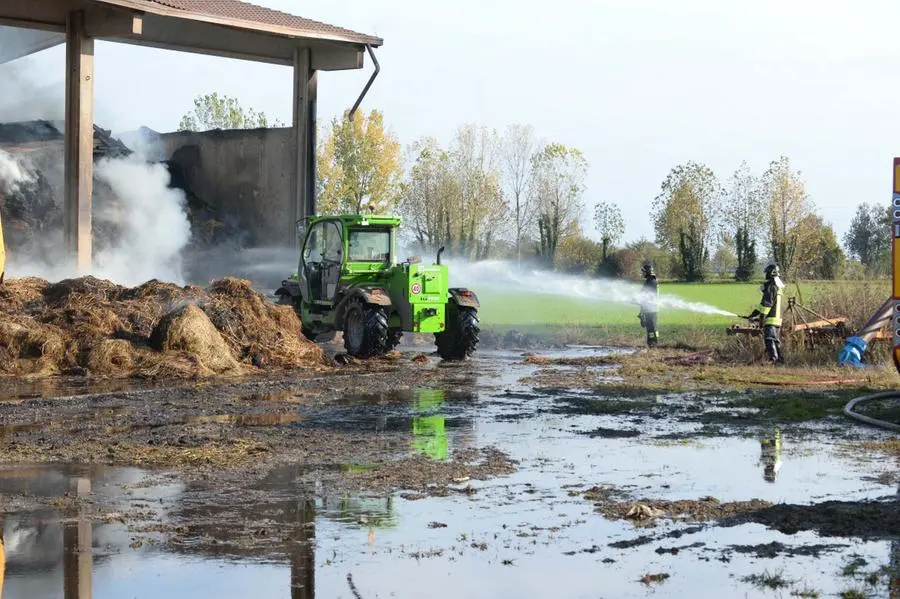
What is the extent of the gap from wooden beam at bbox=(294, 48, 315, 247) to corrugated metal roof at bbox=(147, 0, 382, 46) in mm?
904

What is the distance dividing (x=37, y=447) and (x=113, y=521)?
3.43m

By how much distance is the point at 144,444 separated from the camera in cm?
1152

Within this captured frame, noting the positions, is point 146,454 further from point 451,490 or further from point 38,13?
point 38,13

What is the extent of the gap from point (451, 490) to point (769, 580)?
3.24 m

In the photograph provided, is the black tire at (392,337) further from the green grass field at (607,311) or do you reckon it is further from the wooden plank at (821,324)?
the green grass field at (607,311)

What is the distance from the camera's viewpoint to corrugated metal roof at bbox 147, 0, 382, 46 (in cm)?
2331

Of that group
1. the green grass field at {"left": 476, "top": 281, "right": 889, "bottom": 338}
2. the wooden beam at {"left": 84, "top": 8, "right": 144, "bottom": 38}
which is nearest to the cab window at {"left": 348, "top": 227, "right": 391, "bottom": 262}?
the wooden beam at {"left": 84, "top": 8, "right": 144, "bottom": 38}

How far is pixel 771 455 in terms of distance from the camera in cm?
1145

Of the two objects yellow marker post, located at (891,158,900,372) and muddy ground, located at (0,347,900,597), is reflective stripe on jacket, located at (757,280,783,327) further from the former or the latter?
yellow marker post, located at (891,158,900,372)

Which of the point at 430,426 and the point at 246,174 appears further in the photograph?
the point at 246,174

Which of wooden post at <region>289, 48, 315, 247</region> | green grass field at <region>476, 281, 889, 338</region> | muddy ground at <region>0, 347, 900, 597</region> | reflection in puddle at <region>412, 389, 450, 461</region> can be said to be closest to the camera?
muddy ground at <region>0, 347, 900, 597</region>

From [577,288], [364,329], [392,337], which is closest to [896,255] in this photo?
[364,329]

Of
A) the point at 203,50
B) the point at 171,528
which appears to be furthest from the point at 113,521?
the point at 203,50

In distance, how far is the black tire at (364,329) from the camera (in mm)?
20359
